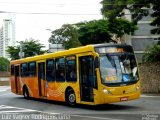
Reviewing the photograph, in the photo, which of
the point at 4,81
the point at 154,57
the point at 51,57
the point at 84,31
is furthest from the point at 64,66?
the point at 4,81

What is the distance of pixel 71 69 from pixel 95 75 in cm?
239

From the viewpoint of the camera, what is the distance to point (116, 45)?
17438mm

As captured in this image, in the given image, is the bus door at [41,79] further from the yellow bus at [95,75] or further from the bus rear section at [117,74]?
the bus rear section at [117,74]

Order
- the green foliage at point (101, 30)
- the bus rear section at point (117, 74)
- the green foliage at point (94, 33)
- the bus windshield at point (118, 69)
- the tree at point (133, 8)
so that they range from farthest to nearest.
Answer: the green foliage at point (94, 33) < the green foliage at point (101, 30) < the tree at point (133, 8) < the bus windshield at point (118, 69) < the bus rear section at point (117, 74)

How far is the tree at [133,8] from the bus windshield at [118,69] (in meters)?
9.65

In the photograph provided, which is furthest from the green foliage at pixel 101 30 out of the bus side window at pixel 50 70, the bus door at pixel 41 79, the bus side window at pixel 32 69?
the bus side window at pixel 50 70

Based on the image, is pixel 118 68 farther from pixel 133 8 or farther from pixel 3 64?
pixel 3 64

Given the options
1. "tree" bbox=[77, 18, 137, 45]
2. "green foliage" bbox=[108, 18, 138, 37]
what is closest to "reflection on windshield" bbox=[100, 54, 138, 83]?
"green foliage" bbox=[108, 18, 138, 37]

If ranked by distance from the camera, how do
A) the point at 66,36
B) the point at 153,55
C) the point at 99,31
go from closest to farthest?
1. the point at 153,55
2. the point at 99,31
3. the point at 66,36

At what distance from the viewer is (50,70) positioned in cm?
2144

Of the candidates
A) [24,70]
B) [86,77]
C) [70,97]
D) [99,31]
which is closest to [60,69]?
[70,97]

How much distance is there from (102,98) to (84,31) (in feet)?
116

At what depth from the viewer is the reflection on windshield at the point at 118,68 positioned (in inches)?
655

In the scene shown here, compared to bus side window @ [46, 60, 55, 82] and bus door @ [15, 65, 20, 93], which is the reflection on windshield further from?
bus door @ [15, 65, 20, 93]
